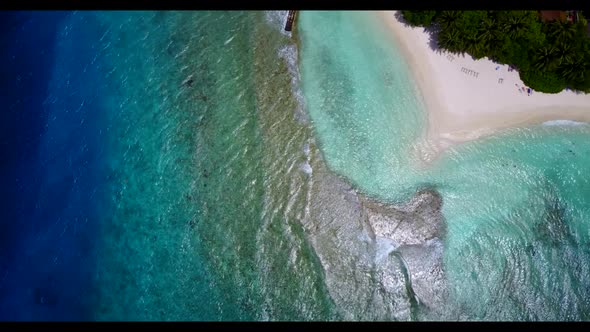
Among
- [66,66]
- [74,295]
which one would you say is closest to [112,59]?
[66,66]

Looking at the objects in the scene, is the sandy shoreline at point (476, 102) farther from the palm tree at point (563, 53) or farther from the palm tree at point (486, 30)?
the palm tree at point (563, 53)

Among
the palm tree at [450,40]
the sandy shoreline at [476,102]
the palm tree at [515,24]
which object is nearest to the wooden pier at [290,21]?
the sandy shoreline at [476,102]

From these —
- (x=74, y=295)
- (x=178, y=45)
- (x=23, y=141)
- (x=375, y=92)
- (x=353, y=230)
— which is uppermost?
(x=178, y=45)

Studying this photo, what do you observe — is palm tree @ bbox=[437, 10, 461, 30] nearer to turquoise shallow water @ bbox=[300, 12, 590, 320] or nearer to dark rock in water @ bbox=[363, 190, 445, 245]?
turquoise shallow water @ bbox=[300, 12, 590, 320]

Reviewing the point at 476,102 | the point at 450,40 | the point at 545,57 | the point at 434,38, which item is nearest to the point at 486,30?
the point at 450,40

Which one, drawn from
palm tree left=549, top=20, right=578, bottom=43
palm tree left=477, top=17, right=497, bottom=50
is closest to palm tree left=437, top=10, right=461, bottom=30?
palm tree left=477, top=17, right=497, bottom=50

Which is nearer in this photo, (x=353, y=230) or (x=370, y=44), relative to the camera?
(x=353, y=230)

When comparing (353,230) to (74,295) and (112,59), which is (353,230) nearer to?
(74,295)
